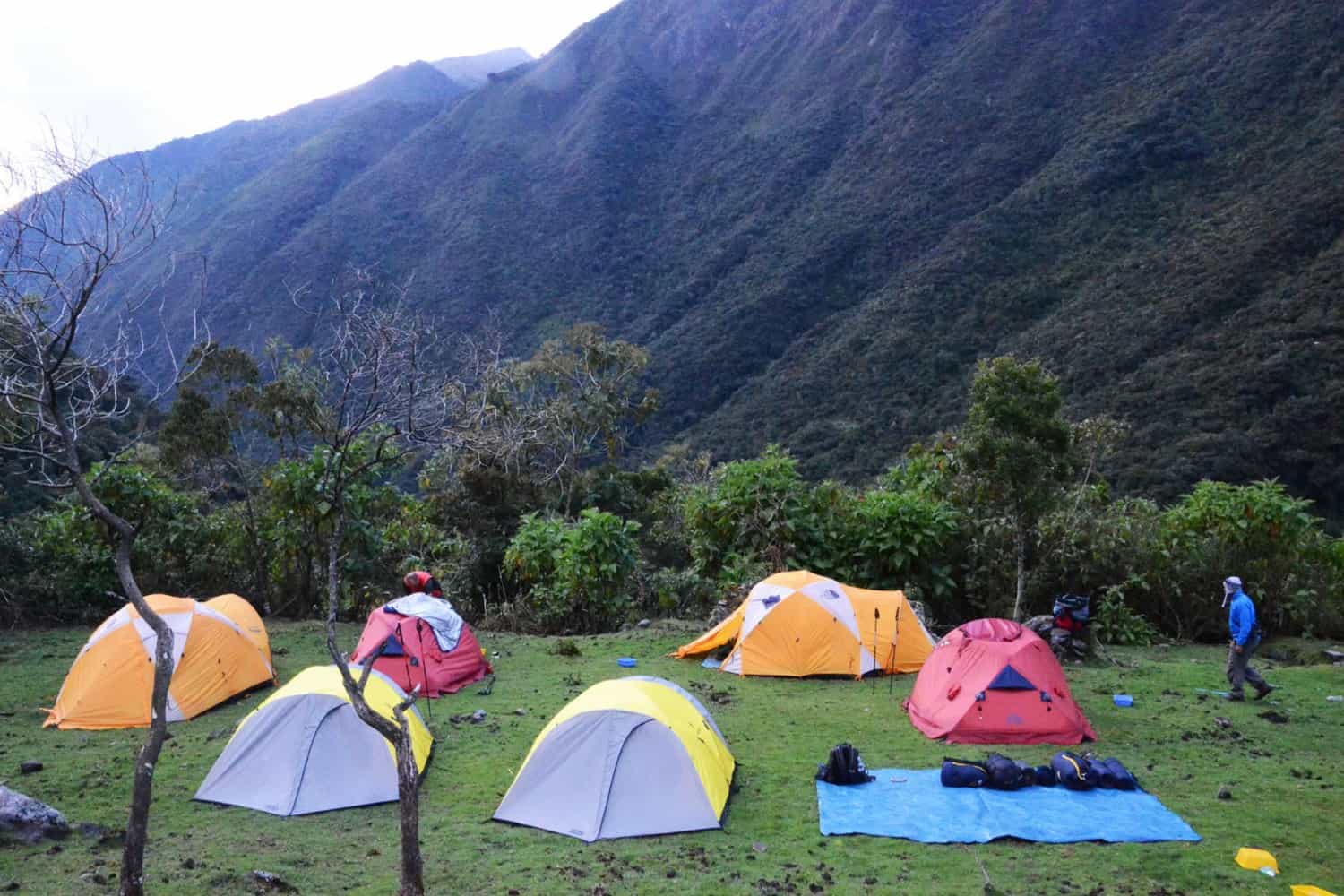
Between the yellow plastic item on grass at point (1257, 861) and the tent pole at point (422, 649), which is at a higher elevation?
the tent pole at point (422, 649)

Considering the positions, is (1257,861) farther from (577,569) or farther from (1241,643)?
(577,569)

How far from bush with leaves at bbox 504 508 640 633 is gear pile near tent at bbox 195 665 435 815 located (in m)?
7.10

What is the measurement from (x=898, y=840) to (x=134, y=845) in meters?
4.89

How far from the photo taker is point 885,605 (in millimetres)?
12117

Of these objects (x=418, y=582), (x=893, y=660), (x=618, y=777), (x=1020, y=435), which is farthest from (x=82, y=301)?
(x=1020, y=435)

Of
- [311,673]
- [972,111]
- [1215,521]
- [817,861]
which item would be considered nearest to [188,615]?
[311,673]

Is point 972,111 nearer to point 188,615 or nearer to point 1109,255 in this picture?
point 1109,255

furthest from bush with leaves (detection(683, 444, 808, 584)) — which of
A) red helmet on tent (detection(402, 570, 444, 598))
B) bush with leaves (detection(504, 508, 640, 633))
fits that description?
red helmet on tent (detection(402, 570, 444, 598))

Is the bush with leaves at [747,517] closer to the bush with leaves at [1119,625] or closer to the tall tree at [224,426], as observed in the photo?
the bush with leaves at [1119,625]

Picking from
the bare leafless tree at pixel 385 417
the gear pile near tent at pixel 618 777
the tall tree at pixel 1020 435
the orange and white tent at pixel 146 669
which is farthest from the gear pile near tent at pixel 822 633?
the orange and white tent at pixel 146 669

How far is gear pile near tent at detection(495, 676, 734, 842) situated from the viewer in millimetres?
7000

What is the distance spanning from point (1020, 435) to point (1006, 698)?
459 cm

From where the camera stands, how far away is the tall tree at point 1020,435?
40.9ft

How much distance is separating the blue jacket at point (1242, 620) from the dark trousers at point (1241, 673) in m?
0.12
